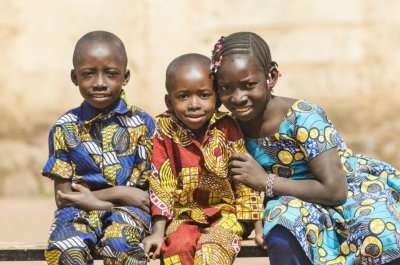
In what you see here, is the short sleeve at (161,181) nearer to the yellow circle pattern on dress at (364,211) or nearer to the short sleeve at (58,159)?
the short sleeve at (58,159)

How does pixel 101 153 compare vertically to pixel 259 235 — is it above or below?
above

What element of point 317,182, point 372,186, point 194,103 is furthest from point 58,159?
point 372,186

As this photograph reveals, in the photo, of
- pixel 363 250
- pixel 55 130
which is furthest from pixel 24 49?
pixel 363 250

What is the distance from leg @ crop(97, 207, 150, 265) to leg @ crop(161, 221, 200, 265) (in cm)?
12

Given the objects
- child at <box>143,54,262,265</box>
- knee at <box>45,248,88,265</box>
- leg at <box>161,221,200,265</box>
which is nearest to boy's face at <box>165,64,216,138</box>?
child at <box>143,54,262,265</box>

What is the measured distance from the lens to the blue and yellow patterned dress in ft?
10.3

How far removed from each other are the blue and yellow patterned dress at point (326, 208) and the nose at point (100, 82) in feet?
2.78

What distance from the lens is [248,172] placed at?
3.38m

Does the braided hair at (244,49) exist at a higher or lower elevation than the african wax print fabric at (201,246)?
higher

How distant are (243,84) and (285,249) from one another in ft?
2.80

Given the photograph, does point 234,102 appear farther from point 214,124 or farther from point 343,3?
point 343,3

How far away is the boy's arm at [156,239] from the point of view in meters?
3.36

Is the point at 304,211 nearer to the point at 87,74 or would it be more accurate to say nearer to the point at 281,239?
the point at 281,239

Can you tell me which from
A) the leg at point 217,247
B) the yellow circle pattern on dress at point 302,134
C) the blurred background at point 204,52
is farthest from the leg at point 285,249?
the blurred background at point 204,52
